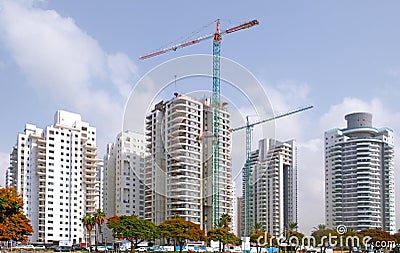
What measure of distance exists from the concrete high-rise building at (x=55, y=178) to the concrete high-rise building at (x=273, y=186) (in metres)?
57.1

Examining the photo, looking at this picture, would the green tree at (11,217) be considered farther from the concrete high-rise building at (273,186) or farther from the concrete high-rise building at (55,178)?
the concrete high-rise building at (273,186)

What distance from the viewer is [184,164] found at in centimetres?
11738

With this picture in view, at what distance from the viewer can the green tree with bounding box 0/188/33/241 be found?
1611 inches

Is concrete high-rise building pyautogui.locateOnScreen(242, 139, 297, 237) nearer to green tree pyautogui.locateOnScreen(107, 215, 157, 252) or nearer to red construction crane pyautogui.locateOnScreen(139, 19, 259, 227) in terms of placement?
red construction crane pyautogui.locateOnScreen(139, 19, 259, 227)

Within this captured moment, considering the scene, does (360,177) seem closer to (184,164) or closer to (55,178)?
(184,164)

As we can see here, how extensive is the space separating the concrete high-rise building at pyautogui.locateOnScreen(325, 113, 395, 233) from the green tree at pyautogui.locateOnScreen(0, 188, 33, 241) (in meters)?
98.3

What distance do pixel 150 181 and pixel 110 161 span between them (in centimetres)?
1778

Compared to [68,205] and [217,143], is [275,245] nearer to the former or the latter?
[217,143]

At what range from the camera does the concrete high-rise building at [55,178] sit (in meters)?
111

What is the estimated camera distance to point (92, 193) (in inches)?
4675

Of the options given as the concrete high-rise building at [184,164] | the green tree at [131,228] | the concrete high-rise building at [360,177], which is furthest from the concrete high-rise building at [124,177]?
the concrete high-rise building at [360,177]

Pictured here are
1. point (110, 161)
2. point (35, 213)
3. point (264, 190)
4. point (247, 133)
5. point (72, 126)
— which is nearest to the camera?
point (35, 213)

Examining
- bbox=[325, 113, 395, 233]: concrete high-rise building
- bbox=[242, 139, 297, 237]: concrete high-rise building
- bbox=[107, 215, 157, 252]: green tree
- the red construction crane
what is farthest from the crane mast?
bbox=[325, 113, 395, 233]: concrete high-rise building

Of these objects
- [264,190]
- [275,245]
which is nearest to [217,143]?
[275,245]
